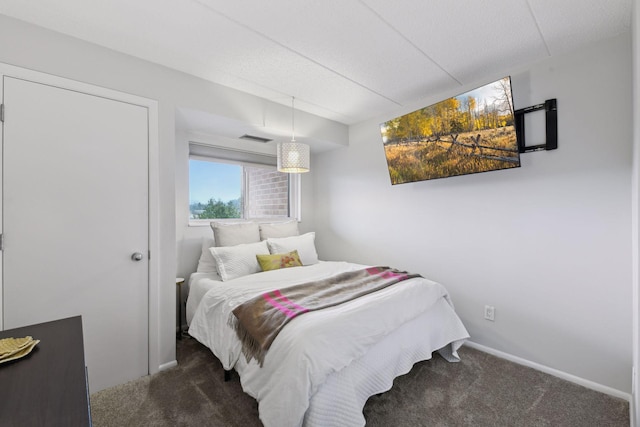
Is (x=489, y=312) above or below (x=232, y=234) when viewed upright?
below

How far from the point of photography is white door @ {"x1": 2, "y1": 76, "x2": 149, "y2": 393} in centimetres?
180

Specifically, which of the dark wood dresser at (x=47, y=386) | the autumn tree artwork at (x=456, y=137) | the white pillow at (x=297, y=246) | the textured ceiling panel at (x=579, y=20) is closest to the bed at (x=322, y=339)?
the white pillow at (x=297, y=246)

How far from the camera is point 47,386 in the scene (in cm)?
92

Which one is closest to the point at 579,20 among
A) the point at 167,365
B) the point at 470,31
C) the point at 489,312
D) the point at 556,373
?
the point at 470,31

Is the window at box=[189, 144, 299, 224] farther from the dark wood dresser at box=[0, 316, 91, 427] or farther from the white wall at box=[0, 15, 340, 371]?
the dark wood dresser at box=[0, 316, 91, 427]

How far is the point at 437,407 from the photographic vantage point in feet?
6.07

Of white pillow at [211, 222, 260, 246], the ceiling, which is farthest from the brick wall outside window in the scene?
the ceiling

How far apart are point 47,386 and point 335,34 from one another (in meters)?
2.22

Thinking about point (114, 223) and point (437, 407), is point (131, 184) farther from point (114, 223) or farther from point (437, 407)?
point (437, 407)

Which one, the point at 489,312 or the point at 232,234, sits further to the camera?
the point at 232,234

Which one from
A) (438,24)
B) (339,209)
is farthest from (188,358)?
(438,24)

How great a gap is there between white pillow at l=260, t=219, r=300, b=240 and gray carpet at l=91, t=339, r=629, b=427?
1.49 m

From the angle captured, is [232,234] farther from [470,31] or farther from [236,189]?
[470,31]

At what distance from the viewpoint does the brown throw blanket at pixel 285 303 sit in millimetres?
1713
